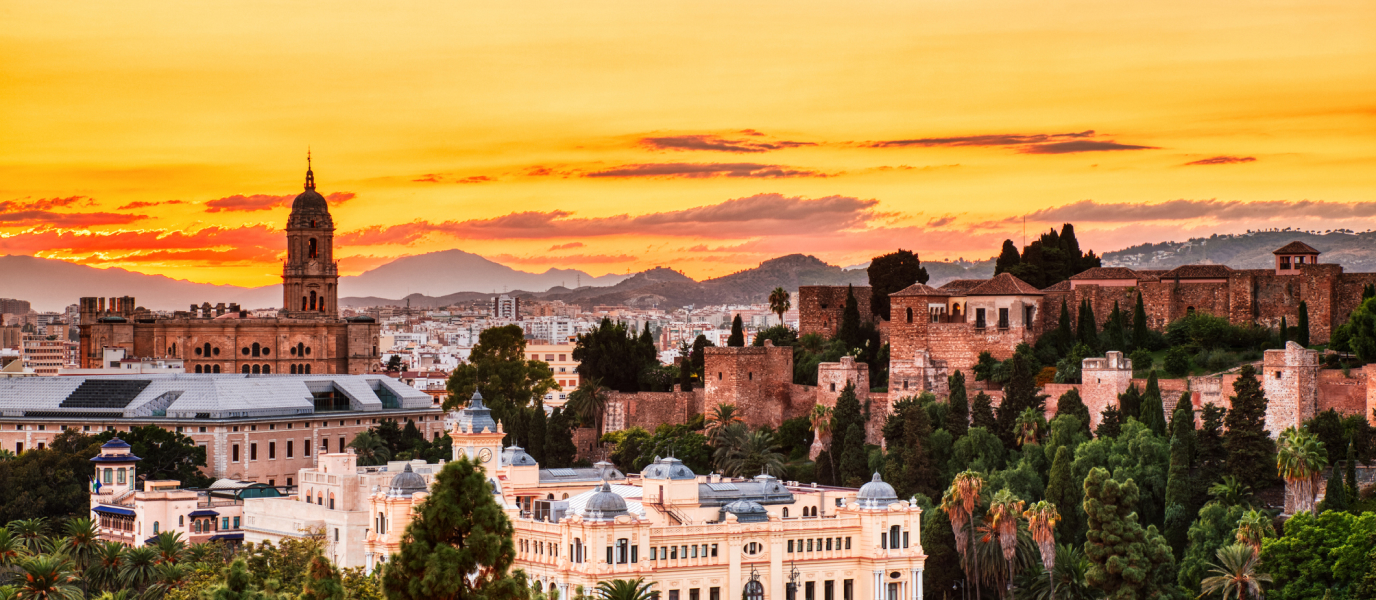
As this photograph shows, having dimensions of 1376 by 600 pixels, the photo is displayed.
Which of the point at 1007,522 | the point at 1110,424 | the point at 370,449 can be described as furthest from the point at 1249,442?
the point at 370,449

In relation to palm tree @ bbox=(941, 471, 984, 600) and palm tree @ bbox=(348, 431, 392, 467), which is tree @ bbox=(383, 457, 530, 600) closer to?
palm tree @ bbox=(941, 471, 984, 600)

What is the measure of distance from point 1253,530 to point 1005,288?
66.8 feet

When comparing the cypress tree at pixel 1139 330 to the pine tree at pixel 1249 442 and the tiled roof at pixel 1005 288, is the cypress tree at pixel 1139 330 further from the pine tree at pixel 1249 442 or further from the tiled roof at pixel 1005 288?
the pine tree at pixel 1249 442

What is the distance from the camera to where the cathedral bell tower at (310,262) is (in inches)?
5069

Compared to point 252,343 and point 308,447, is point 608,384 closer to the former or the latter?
point 308,447

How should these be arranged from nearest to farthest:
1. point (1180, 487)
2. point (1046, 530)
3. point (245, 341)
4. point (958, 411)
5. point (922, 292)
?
1. point (1046, 530)
2. point (1180, 487)
3. point (958, 411)
4. point (922, 292)
5. point (245, 341)

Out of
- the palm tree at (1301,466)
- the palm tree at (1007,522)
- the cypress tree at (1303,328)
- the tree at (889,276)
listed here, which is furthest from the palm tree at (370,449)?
the palm tree at (1301,466)

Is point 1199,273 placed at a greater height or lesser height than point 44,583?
greater

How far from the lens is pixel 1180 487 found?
205ft

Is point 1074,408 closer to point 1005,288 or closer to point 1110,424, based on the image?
point 1110,424

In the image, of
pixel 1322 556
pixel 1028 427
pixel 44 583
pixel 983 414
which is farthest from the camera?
pixel 983 414

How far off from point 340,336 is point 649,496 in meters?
62.1

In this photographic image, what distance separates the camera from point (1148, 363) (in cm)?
7231

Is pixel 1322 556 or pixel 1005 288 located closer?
pixel 1322 556
